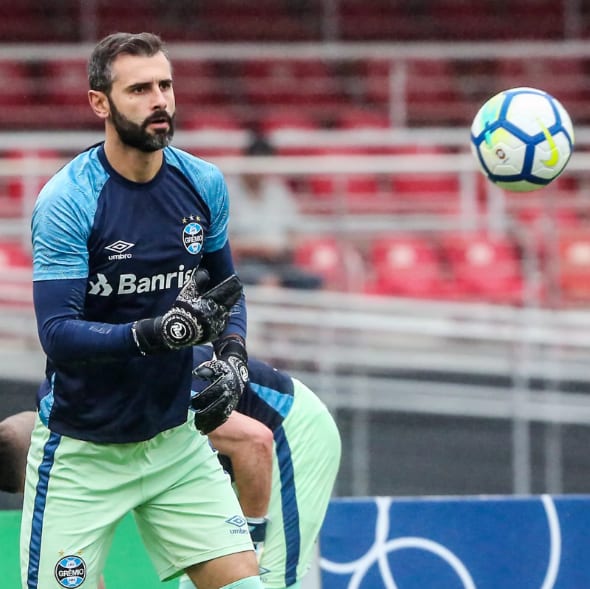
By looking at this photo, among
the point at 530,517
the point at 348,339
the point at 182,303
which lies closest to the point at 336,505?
the point at 530,517

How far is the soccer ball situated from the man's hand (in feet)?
5.43

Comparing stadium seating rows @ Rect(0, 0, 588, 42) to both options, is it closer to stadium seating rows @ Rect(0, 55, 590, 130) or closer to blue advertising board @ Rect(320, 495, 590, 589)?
stadium seating rows @ Rect(0, 55, 590, 130)

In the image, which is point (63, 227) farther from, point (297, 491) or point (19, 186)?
point (19, 186)

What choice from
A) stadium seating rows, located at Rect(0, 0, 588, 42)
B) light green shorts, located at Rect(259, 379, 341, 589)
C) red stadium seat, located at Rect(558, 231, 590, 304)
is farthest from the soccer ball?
stadium seating rows, located at Rect(0, 0, 588, 42)

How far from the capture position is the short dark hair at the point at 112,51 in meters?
3.48

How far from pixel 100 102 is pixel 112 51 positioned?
14cm

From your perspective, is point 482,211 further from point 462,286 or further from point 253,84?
point 253,84

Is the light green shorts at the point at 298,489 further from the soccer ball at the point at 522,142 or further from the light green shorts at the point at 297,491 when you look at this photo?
the soccer ball at the point at 522,142

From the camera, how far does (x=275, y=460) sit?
434 centimetres

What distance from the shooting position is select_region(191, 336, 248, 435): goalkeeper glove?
11.5ft

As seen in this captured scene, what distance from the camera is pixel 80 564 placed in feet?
11.6

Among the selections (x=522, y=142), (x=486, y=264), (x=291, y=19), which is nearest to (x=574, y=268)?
(x=486, y=264)

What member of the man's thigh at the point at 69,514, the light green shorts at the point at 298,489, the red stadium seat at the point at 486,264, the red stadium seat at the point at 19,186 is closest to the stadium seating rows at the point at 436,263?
the red stadium seat at the point at 486,264

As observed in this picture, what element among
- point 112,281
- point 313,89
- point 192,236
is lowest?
point 112,281
